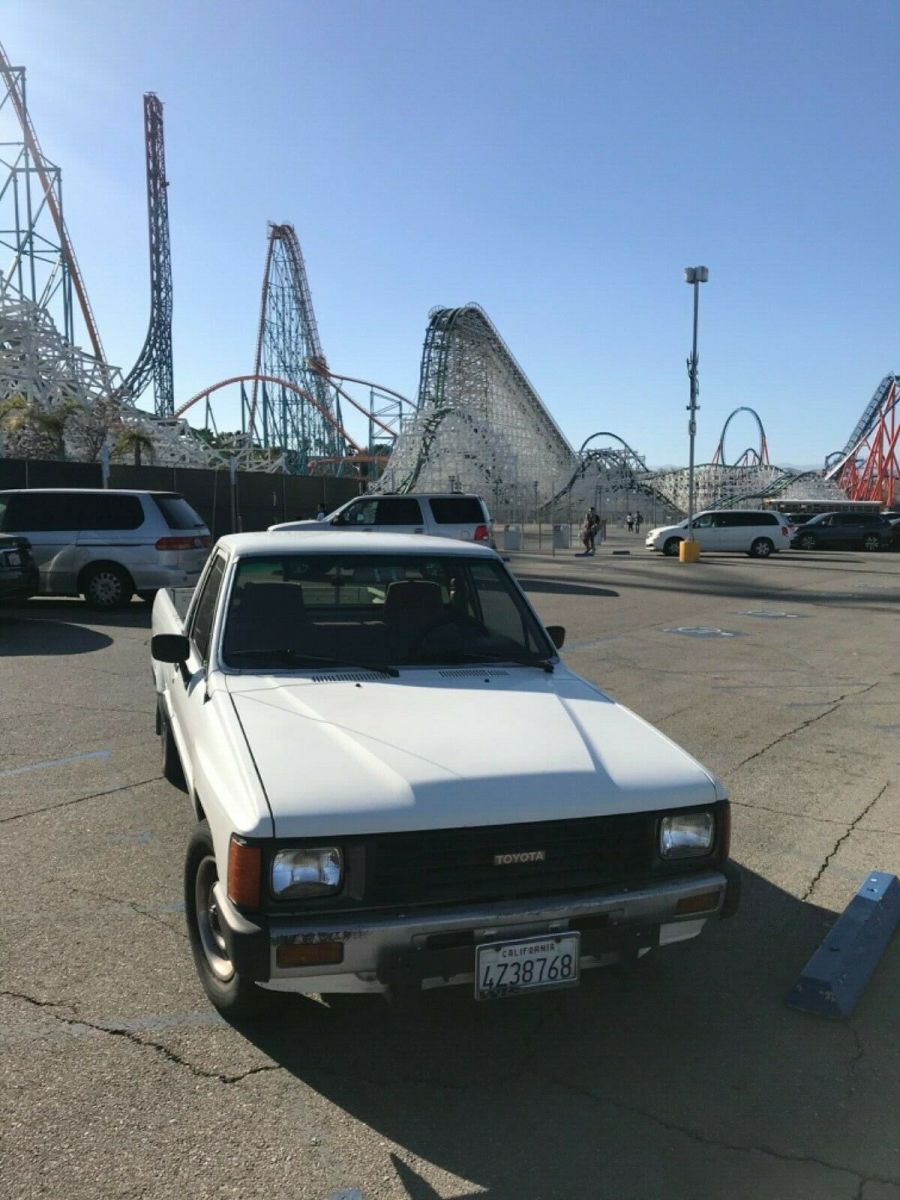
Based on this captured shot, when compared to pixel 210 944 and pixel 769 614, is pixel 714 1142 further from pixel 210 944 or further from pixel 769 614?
pixel 769 614

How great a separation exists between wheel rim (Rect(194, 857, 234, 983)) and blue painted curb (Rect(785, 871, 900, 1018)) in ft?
6.77

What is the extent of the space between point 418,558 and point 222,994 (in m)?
2.34

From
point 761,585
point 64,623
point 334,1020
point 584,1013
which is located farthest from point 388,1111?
point 761,585

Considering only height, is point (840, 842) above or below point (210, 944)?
below

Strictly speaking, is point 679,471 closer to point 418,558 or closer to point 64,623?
point 64,623

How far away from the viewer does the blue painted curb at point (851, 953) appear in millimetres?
3602

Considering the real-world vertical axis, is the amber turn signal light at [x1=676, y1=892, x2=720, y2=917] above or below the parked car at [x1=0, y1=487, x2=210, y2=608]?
below


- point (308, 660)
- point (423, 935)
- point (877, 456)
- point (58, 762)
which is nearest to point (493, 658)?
point (308, 660)

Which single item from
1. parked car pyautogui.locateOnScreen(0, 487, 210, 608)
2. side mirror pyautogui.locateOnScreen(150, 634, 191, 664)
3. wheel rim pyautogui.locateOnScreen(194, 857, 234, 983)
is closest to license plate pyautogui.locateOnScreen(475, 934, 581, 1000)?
wheel rim pyautogui.locateOnScreen(194, 857, 234, 983)

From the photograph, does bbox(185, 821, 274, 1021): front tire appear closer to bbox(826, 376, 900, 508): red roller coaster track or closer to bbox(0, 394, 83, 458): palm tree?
bbox(0, 394, 83, 458): palm tree

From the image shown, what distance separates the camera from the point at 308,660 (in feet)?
14.4

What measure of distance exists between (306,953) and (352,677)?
61.4 inches

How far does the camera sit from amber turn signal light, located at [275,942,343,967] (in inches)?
113

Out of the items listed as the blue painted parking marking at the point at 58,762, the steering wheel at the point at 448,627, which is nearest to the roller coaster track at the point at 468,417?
the blue painted parking marking at the point at 58,762
